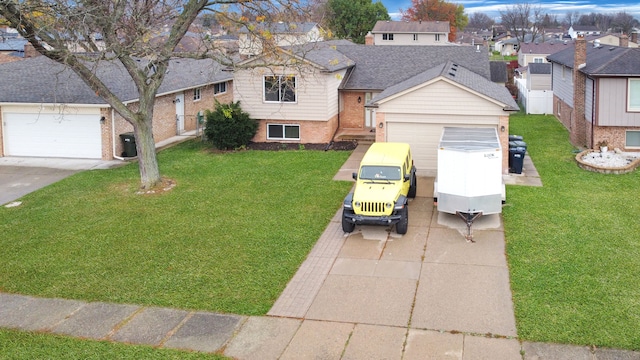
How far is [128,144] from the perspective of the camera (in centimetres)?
2670

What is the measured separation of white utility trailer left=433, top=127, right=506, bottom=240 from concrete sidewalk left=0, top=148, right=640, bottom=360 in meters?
1.58

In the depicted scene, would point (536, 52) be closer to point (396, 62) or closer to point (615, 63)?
point (396, 62)

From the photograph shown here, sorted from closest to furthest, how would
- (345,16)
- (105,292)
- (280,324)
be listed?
(280,324)
(105,292)
(345,16)

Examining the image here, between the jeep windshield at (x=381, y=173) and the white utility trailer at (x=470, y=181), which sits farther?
the jeep windshield at (x=381, y=173)

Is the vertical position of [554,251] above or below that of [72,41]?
below

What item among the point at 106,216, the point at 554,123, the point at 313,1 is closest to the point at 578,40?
the point at 554,123

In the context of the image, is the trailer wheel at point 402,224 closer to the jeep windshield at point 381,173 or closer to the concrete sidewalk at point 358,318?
the jeep windshield at point 381,173

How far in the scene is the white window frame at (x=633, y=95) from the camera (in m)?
24.2

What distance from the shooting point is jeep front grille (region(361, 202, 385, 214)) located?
15680 mm

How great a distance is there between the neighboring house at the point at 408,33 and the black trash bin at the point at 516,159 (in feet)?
181

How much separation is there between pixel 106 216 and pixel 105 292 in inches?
234

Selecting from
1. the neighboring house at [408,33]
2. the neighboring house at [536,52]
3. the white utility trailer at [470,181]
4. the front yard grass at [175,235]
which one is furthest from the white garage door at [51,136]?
the neighboring house at [536,52]

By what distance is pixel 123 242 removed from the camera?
15609 mm

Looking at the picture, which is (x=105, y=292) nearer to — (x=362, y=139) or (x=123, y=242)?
(x=123, y=242)
